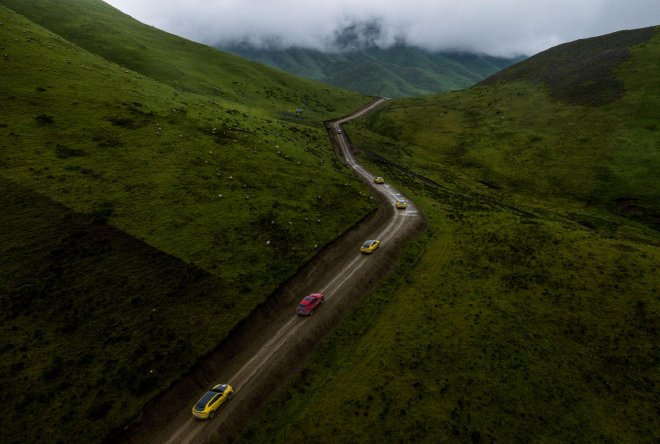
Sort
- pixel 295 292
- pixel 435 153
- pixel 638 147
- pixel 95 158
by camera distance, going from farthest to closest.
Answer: pixel 435 153 → pixel 638 147 → pixel 95 158 → pixel 295 292

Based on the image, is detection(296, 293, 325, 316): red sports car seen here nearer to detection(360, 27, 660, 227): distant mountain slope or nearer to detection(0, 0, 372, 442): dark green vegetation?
detection(0, 0, 372, 442): dark green vegetation

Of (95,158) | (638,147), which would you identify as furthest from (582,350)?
(638,147)

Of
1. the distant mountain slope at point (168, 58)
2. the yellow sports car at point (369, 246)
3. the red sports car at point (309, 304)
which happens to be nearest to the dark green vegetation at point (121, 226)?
the red sports car at point (309, 304)

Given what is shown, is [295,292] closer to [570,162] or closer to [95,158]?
[95,158]

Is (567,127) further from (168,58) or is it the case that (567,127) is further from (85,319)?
(168,58)

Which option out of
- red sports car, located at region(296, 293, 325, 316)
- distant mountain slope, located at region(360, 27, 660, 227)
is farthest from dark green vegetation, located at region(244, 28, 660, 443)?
red sports car, located at region(296, 293, 325, 316)

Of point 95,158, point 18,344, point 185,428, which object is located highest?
point 95,158
